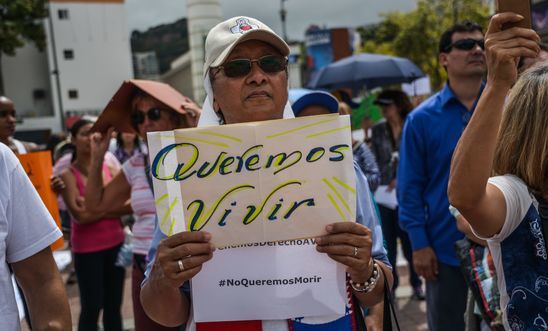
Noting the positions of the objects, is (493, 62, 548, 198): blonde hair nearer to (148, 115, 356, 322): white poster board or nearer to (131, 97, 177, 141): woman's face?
(148, 115, 356, 322): white poster board

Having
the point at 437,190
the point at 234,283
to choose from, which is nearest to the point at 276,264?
the point at 234,283

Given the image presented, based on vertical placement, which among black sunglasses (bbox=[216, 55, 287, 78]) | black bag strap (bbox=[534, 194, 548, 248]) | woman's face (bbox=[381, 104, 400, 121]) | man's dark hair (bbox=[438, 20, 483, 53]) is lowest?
black bag strap (bbox=[534, 194, 548, 248])

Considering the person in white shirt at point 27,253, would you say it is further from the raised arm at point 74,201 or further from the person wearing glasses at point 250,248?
the raised arm at point 74,201

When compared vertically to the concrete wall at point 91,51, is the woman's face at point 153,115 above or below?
below

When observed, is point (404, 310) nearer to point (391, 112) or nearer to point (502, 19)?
point (391, 112)

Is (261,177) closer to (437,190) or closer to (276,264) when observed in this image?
(276,264)

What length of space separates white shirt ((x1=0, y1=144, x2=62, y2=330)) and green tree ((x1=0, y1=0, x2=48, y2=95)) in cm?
3344

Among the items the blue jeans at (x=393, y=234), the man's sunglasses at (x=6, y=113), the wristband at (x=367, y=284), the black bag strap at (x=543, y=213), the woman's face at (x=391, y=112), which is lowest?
the blue jeans at (x=393, y=234)

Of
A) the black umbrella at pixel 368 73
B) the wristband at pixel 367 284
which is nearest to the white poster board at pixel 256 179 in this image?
the wristband at pixel 367 284

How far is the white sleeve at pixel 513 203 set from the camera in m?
1.68

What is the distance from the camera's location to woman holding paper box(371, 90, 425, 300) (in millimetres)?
5602

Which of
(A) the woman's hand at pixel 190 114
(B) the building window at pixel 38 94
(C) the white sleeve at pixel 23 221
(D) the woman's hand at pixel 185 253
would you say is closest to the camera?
(D) the woman's hand at pixel 185 253

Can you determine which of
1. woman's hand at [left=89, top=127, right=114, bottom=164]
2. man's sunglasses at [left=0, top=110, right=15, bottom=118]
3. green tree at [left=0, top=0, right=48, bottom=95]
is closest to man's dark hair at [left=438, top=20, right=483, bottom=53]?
woman's hand at [left=89, top=127, right=114, bottom=164]

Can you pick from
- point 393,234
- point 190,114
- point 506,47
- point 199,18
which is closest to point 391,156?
point 393,234
